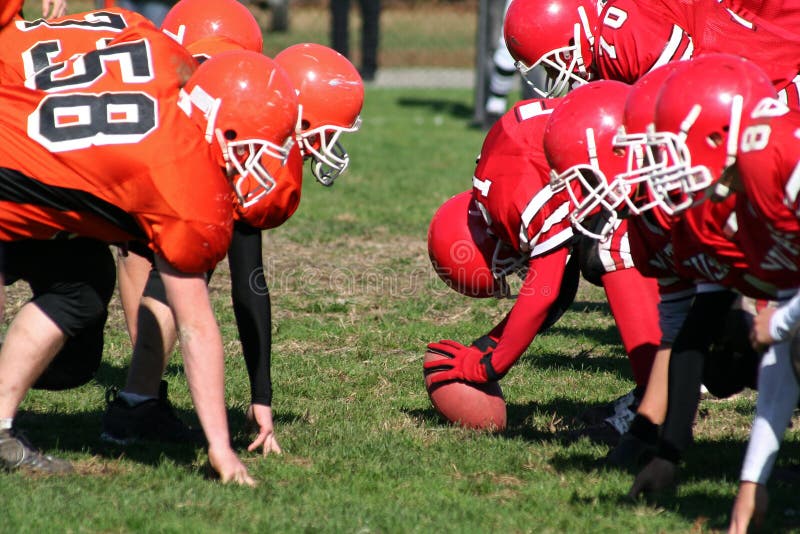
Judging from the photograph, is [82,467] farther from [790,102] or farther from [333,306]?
[790,102]

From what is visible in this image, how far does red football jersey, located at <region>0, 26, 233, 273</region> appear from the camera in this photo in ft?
11.2

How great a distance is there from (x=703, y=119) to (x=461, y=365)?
170 cm

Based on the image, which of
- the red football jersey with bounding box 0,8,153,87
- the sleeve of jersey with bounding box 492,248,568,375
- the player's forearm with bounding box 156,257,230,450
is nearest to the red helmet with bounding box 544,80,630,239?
the sleeve of jersey with bounding box 492,248,568,375

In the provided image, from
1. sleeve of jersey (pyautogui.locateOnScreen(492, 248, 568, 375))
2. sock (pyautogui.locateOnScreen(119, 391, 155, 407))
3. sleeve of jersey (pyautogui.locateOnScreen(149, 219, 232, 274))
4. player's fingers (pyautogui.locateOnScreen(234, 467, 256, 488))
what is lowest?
sock (pyautogui.locateOnScreen(119, 391, 155, 407))

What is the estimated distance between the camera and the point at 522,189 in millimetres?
4223

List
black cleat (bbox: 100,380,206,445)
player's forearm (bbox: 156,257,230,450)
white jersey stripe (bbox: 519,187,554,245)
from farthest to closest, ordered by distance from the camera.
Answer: black cleat (bbox: 100,380,206,445) → white jersey stripe (bbox: 519,187,554,245) → player's forearm (bbox: 156,257,230,450)

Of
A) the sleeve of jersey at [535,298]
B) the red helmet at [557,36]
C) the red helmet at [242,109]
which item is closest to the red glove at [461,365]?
the sleeve of jersey at [535,298]

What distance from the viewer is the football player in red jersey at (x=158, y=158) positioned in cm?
342

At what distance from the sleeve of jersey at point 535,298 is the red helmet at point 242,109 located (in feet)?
3.81

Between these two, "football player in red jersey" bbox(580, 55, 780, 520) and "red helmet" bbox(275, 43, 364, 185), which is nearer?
"football player in red jersey" bbox(580, 55, 780, 520)

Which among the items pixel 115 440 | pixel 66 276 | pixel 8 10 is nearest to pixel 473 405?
pixel 115 440

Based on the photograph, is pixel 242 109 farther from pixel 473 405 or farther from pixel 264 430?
pixel 473 405

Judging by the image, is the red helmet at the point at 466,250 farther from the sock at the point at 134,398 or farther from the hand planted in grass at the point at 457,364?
the sock at the point at 134,398

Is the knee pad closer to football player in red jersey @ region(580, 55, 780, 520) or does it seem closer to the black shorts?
the black shorts
